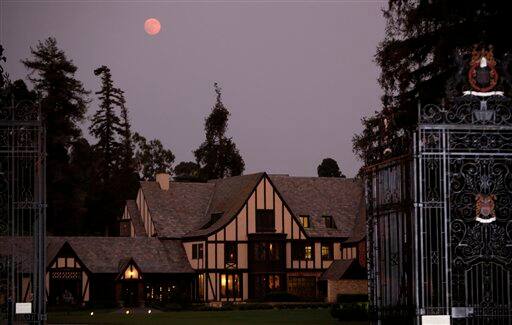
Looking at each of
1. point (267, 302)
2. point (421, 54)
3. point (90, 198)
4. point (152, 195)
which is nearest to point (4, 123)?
point (421, 54)

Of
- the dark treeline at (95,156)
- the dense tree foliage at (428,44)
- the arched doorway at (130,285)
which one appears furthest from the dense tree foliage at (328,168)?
the dense tree foliage at (428,44)

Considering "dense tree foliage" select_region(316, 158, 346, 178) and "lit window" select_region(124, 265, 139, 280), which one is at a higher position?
"dense tree foliage" select_region(316, 158, 346, 178)

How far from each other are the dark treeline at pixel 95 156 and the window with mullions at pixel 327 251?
70.2ft

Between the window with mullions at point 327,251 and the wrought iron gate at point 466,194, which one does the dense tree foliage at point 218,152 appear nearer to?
the window with mullions at point 327,251

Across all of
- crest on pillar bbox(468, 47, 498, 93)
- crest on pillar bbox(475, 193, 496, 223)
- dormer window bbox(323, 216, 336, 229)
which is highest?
crest on pillar bbox(468, 47, 498, 93)

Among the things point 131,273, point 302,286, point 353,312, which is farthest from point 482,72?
point 302,286

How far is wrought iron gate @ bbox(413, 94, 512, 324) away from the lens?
1823 centimetres

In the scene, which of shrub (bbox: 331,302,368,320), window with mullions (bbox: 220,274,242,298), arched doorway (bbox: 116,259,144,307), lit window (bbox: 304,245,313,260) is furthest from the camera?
lit window (bbox: 304,245,313,260)

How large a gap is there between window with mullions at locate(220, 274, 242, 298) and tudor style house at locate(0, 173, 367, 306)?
0.07 m

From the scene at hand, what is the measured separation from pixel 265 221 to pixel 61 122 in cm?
1981

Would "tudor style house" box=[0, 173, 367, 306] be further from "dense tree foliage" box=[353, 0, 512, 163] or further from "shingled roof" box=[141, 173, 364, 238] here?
"dense tree foliage" box=[353, 0, 512, 163]

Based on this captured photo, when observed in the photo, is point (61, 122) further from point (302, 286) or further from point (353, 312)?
point (353, 312)

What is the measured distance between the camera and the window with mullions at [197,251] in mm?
78188

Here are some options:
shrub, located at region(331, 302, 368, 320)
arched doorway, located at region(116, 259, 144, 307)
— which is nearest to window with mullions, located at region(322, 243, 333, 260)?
arched doorway, located at region(116, 259, 144, 307)
